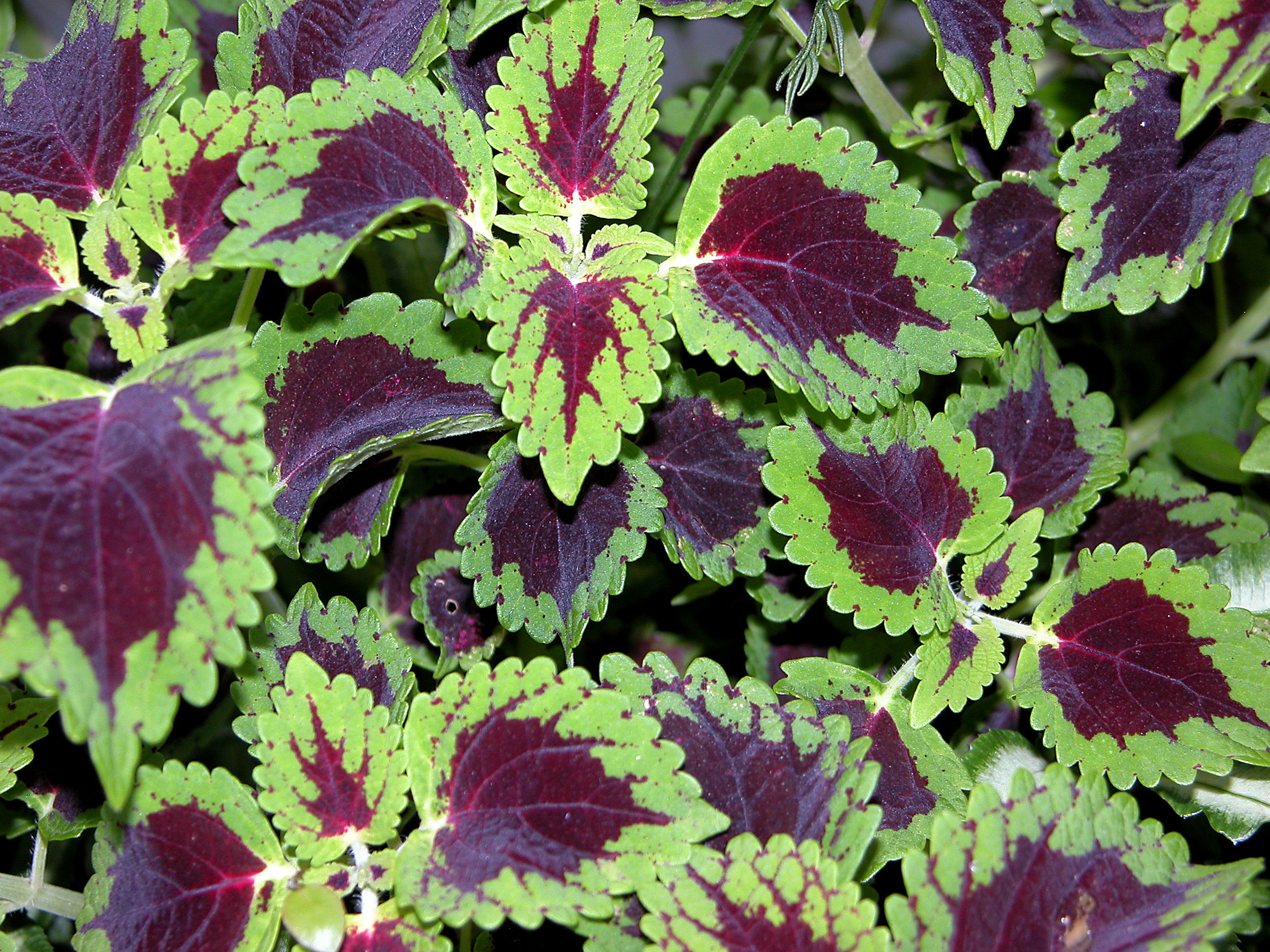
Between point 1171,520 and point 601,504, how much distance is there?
2.23 feet

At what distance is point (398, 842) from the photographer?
1013 mm

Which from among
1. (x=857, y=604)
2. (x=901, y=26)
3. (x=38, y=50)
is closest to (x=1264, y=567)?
(x=857, y=604)

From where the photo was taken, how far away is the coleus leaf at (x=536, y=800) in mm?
871

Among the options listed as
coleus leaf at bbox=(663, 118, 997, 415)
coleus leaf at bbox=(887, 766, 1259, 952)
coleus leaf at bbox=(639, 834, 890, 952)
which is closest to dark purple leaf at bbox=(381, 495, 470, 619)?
coleus leaf at bbox=(663, 118, 997, 415)

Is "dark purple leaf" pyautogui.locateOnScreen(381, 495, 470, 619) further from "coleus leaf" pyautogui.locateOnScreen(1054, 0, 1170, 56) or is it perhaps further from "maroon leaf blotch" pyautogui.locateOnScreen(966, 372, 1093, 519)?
"coleus leaf" pyautogui.locateOnScreen(1054, 0, 1170, 56)

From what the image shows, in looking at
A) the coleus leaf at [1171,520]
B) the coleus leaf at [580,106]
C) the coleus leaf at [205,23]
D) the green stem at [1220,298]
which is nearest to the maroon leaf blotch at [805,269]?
the coleus leaf at [580,106]

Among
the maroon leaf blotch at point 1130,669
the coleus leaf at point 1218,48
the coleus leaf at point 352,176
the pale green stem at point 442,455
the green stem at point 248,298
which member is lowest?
the pale green stem at point 442,455

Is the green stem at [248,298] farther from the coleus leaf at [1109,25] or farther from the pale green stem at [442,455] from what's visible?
the coleus leaf at [1109,25]

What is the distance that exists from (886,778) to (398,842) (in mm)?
459

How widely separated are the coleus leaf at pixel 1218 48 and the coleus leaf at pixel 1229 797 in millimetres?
657

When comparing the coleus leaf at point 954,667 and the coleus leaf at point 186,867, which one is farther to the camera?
the coleus leaf at point 954,667

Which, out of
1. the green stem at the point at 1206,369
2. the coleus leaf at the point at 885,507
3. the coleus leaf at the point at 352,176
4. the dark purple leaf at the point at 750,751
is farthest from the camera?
the green stem at the point at 1206,369

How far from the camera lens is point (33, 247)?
952 mm

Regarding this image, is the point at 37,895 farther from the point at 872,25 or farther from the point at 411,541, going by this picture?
the point at 872,25
